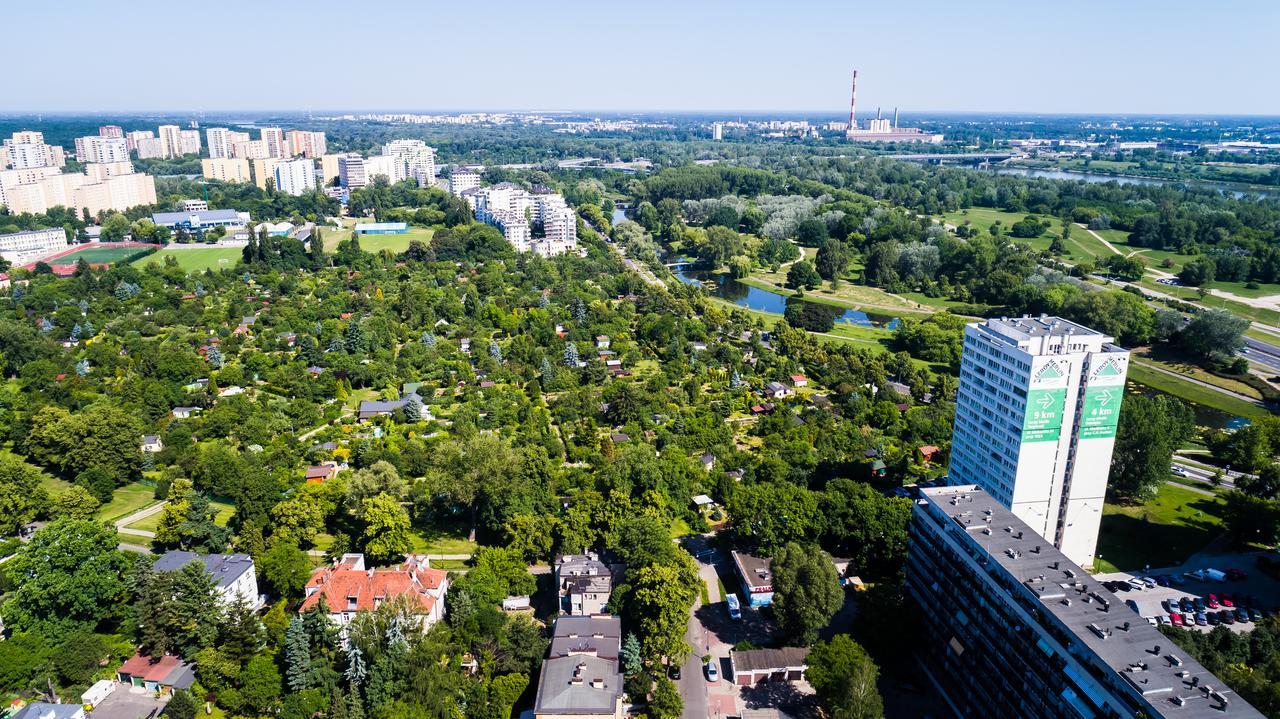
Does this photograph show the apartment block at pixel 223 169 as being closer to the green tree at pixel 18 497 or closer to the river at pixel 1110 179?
the green tree at pixel 18 497

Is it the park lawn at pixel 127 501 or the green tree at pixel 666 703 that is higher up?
the green tree at pixel 666 703

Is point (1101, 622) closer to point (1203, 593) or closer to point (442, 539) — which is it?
point (1203, 593)

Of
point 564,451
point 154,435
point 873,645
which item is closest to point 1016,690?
point 873,645

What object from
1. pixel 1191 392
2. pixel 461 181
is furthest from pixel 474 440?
pixel 461 181

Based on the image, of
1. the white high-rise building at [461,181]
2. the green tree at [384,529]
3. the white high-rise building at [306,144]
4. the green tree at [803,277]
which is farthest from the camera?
the white high-rise building at [306,144]

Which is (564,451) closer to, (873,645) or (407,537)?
(407,537)

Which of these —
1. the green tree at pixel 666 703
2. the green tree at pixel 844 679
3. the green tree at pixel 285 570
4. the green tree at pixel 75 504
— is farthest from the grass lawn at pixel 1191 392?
the green tree at pixel 75 504
